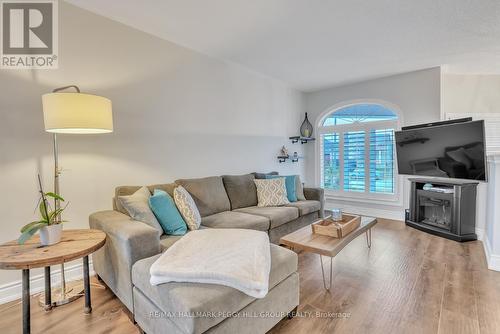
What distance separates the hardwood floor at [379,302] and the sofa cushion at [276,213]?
18.6 inches

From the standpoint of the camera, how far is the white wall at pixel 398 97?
3.97 m

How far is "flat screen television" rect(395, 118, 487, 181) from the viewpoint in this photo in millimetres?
2900

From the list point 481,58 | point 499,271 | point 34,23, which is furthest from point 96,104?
point 481,58

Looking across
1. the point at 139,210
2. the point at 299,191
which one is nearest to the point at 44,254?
the point at 139,210

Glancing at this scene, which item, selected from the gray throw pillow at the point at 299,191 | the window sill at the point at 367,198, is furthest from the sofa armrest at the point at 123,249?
the window sill at the point at 367,198

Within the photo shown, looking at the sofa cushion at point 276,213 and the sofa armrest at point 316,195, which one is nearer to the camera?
the sofa cushion at point 276,213

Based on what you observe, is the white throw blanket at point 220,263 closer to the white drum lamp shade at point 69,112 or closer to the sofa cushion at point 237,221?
the sofa cushion at point 237,221

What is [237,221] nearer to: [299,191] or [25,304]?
[299,191]

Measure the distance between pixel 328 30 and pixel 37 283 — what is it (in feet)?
12.4

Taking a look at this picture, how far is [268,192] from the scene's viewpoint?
3467 mm

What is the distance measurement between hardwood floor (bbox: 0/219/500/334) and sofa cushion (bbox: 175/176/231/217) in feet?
3.82

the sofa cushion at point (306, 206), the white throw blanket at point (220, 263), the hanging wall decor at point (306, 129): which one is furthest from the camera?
the hanging wall decor at point (306, 129)

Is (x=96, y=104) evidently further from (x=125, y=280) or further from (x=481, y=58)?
(x=481, y=58)

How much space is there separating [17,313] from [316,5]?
3572 millimetres
